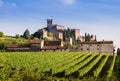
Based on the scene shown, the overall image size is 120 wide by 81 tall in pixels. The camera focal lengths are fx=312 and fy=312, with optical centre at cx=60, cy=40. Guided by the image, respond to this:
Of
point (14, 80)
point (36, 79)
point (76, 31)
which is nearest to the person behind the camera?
point (14, 80)

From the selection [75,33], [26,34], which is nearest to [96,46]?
[26,34]

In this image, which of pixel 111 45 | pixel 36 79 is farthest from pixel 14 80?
pixel 111 45

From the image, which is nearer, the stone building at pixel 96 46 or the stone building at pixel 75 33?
the stone building at pixel 96 46

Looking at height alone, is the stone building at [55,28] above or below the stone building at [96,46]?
above

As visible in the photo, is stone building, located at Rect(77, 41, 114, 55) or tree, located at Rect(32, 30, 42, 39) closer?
stone building, located at Rect(77, 41, 114, 55)

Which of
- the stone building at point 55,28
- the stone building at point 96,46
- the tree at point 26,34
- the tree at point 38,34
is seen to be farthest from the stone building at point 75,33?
the stone building at point 96,46

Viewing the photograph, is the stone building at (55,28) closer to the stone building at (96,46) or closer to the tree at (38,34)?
the tree at (38,34)

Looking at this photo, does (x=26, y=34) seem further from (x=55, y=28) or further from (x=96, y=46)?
(x=96, y=46)

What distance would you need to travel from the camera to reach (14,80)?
107 feet

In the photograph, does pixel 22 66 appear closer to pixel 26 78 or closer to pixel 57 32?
pixel 26 78

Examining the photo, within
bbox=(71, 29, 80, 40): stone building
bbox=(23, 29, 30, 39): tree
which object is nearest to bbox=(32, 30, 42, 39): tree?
bbox=(23, 29, 30, 39): tree

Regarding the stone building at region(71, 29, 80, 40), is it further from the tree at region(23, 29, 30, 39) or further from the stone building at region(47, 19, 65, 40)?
the tree at region(23, 29, 30, 39)

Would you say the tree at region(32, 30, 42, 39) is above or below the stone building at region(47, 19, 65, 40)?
below

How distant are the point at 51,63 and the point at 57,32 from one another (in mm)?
101196
